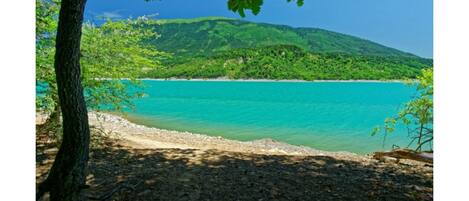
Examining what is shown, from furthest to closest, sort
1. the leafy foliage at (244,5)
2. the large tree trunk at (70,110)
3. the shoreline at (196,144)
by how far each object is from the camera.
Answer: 1. the shoreline at (196,144)
2. the leafy foliage at (244,5)
3. the large tree trunk at (70,110)

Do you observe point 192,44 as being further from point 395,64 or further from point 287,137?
point 287,137

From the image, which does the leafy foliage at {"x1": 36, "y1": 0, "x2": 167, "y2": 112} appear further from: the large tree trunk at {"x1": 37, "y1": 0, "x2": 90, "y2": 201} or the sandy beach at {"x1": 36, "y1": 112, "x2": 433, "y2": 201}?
the large tree trunk at {"x1": 37, "y1": 0, "x2": 90, "y2": 201}

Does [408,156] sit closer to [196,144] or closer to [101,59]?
[101,59]

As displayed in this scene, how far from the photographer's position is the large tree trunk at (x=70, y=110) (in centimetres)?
319

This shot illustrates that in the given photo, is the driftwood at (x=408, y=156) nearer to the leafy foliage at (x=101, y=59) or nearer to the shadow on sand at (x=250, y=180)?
the shadow on sand at (x=250, y=180)

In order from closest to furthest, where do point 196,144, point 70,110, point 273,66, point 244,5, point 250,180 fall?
point 70,110 → point 244,5 → point 250,180 → point 196,144 → point 273,66

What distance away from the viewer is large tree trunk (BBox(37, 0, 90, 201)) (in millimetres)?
3193

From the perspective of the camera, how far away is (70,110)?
11.0ft

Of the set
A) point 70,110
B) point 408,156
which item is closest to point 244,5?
point 70,110

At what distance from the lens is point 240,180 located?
4.96m

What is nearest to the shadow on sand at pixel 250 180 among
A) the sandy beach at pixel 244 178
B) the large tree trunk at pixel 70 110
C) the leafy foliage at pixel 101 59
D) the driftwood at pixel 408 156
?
the sandy beach at pixel 244 178

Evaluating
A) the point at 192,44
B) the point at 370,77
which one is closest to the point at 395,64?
the point at 370,77

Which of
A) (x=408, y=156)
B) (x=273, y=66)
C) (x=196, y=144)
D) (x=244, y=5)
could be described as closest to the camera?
(x=244, y=5)

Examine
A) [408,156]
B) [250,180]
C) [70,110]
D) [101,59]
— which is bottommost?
[408,156]
